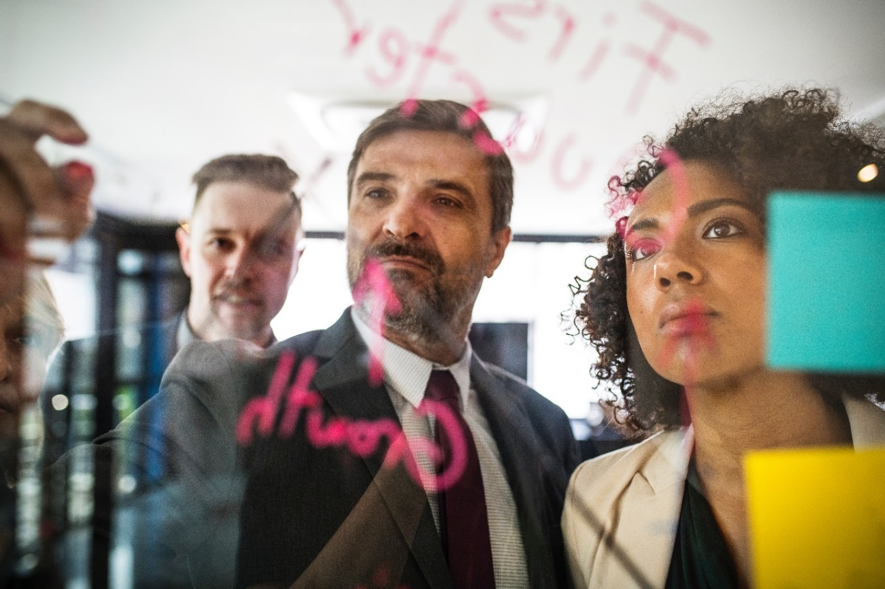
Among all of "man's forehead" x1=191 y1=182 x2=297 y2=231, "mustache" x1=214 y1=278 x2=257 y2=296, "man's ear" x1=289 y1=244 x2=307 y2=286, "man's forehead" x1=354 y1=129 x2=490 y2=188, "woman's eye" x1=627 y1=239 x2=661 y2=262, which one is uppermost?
"man's forehead" x1=354 y1=129 x2=490 y2=188

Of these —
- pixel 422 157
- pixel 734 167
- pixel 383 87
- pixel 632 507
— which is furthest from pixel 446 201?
pixel 632 507

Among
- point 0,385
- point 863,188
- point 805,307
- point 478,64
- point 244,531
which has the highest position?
point 478,64

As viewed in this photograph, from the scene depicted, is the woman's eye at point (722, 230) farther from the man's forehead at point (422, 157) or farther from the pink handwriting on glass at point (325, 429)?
the pink handwriting on glass at point (325, 429)

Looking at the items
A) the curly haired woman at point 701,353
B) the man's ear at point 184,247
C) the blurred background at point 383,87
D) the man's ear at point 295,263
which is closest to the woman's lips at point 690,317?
the curly haired woman at point 701,353

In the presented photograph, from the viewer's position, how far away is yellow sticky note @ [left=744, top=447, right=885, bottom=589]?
31.2 inches

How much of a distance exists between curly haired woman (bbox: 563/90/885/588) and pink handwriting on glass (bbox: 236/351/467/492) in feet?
0.63

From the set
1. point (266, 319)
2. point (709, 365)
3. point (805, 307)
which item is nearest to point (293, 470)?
point (266, 319)

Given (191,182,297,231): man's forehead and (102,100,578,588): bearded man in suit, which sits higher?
(191,182,297,231): man's forehead

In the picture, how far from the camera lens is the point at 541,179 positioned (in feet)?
2.59

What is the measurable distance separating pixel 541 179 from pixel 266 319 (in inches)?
16.3

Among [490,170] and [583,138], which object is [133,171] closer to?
[490,170]

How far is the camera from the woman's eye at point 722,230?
0.78m

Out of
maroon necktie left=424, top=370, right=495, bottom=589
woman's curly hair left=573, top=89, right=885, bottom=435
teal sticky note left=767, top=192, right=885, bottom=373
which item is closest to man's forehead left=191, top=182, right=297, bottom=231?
maroon necktie left=424, top=370, right=495, bottom=589

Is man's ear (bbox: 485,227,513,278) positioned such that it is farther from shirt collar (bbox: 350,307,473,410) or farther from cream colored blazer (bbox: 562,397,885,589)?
cream colored blazer (bbox: 562,397,885,589)
